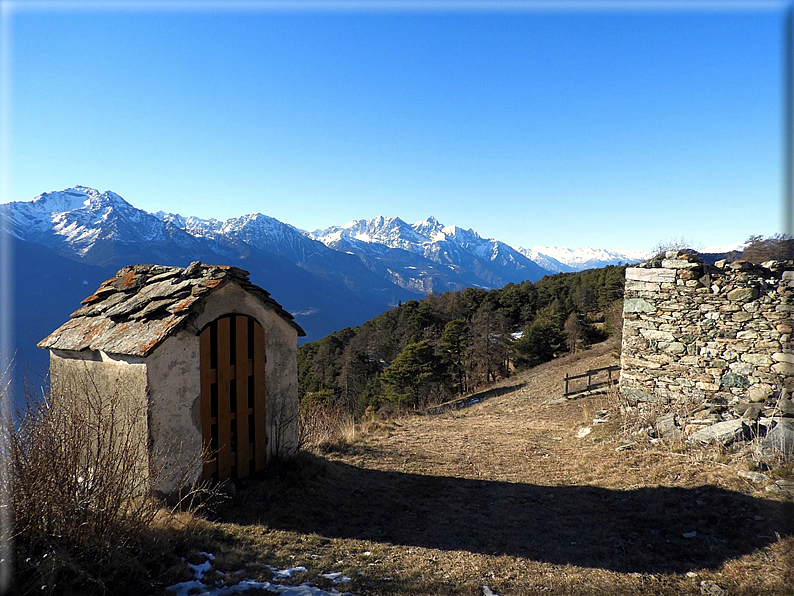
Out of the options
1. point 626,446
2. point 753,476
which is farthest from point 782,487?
point 626,446

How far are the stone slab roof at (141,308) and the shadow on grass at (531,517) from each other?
2.32 meters

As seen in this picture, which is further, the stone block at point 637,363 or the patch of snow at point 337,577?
the stone block at point 637,363

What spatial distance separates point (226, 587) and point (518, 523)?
3634 mm

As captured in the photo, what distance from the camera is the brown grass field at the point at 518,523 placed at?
396 cm

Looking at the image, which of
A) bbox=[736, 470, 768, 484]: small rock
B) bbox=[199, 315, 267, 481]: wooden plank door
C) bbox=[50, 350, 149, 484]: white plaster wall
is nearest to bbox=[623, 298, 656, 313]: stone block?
bbox=[736, 470, 768, 484]: small rock

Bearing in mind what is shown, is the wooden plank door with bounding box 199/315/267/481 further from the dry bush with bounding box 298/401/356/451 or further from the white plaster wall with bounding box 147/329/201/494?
the dry bush with bounding box 298/401/356/451

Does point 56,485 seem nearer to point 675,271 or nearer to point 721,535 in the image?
point 721,535

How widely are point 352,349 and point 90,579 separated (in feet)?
126

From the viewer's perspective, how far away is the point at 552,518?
562cm

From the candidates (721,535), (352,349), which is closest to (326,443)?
(721,535)

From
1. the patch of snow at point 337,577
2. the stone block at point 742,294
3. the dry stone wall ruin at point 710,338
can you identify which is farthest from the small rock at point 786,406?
the patch of snow at point 337,577

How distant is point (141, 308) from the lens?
5.48 metres

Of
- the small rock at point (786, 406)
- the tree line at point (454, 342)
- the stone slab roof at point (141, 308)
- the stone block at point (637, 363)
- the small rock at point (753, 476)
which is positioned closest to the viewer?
the stone slab roof at point (141, 308)

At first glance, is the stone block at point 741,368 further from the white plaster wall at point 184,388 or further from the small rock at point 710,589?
the white plaster wall at point 184,388
